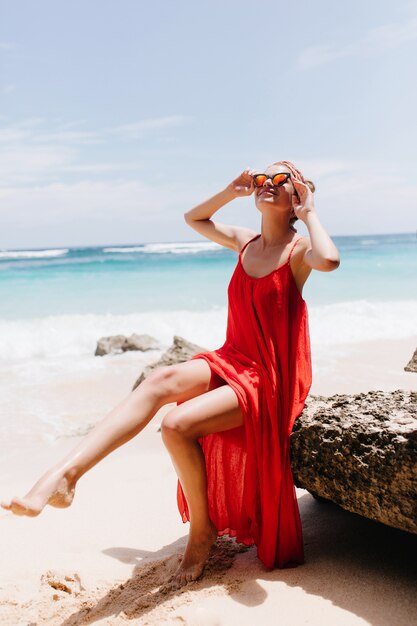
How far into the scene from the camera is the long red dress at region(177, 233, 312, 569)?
3.33m

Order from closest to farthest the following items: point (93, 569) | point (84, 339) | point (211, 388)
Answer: point (211, 388)
point (93, 569)
point (84, 339)

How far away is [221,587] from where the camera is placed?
3123 mm

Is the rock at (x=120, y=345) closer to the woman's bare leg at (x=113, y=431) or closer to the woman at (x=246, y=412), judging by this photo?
the woman at (x=246, y=412)

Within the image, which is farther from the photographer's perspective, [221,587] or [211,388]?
[211,388]

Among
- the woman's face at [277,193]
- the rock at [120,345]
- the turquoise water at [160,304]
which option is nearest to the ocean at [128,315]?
the turquoise water at [160,304]

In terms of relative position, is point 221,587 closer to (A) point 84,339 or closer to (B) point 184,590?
(B) point 184,590

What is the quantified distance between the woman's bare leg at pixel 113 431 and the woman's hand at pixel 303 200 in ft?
3.65

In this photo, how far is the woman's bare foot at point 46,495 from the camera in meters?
2.82

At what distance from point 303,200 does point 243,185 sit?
0.57 m

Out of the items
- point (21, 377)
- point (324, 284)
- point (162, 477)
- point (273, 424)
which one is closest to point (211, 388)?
point (273, 424)

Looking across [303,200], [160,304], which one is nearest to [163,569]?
[303,200]

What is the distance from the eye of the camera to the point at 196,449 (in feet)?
10.6

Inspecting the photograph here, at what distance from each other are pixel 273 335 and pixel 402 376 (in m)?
5.96

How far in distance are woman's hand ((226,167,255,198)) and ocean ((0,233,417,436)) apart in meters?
4.47
